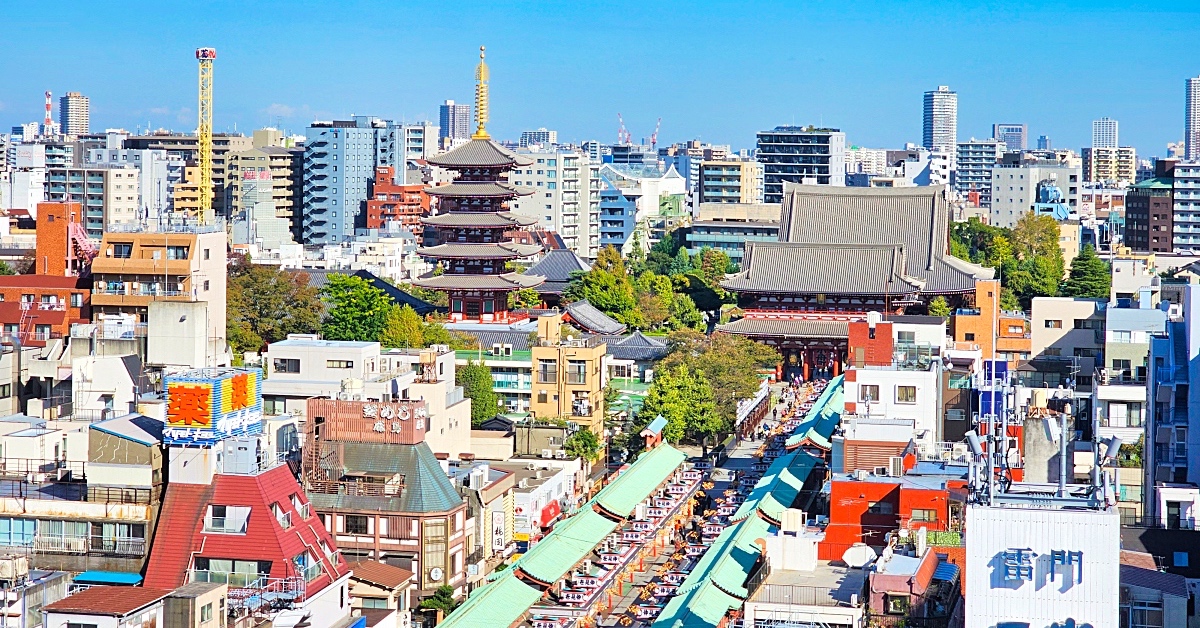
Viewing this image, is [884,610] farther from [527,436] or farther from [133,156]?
[133,156]

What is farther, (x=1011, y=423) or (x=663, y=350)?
(x=663, y=350)

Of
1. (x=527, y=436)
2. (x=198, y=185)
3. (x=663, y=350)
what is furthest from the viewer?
(x=198, y=185)

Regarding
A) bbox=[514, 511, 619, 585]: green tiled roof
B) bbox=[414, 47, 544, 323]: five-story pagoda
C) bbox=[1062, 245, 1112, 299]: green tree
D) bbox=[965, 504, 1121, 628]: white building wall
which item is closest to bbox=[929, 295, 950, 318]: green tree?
bbox=[1062, 245, 1112, 299]: green tree

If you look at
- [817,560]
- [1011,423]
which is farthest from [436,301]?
[817,560]

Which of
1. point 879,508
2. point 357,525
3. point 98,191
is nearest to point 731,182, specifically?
point 98,191

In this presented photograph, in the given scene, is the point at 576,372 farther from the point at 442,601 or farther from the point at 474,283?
the point at 442,601

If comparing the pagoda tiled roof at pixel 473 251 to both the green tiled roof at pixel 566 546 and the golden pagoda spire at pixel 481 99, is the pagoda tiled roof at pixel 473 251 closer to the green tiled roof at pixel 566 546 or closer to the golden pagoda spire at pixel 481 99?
the golden pagoda spire at pixel 481 99
